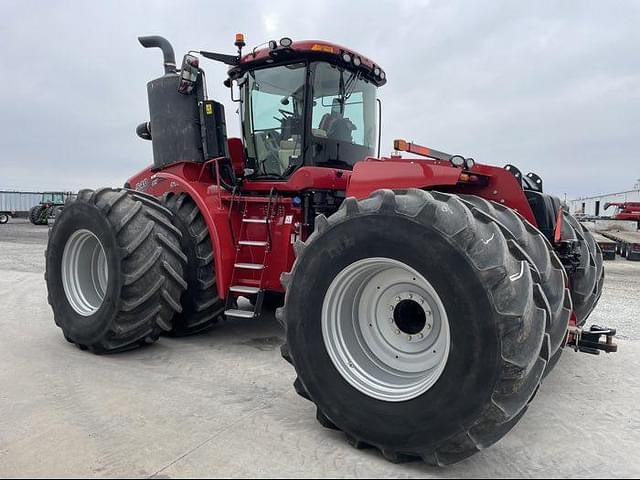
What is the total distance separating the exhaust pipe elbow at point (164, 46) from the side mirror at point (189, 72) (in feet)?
1.90

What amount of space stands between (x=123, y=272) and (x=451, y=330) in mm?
2977

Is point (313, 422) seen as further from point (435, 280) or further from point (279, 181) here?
point (279, 181)

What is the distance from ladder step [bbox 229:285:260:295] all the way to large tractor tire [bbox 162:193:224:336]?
12.1 inches

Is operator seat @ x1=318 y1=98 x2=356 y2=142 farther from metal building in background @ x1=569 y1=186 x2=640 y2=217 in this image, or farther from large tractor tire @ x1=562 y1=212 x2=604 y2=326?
metal building in background @ x1=569 y1=186 x2=640 y2=217

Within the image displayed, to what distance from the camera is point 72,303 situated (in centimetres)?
491

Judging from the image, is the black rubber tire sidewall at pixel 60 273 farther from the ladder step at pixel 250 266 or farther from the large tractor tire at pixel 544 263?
the large tractor tire at pixel 544 263

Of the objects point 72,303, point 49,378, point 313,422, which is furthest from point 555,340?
point 72,303

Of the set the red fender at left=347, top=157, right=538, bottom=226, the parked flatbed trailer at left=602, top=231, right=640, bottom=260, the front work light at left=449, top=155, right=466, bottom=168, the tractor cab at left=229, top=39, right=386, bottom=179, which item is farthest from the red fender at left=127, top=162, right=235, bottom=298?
the parked flatbed trailer at left=602, top=231, right=640, bottom=260

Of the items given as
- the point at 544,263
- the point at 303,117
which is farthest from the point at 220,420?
the point at 303,117

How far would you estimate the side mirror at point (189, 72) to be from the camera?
188 inches

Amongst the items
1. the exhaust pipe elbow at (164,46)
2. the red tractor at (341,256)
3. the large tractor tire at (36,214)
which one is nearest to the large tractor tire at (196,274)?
the red tractor at (341,256)

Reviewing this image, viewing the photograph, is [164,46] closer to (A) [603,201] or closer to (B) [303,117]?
(B) [303,117]

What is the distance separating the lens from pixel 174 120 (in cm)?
508

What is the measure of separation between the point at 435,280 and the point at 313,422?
128 cm
